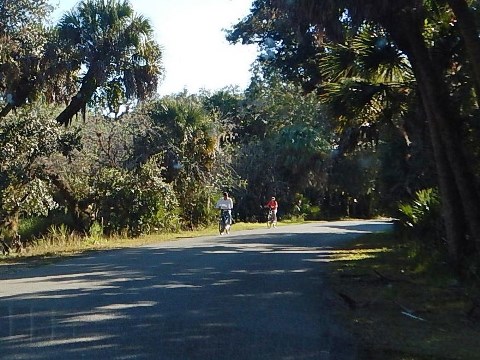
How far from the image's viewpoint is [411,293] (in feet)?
41.4

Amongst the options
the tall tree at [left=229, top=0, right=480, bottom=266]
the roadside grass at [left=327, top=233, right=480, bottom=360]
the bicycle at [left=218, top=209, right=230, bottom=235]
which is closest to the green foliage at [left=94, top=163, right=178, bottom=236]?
the bicycle at [left=218, top=209, right=230, bottom=235]

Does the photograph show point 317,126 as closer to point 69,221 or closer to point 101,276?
point 69,221

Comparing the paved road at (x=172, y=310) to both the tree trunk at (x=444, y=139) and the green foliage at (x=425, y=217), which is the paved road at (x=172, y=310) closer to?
the green foliage at (x=425, y=217)

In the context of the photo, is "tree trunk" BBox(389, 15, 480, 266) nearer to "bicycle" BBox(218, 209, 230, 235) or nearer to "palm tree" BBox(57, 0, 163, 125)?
"palm tree" BBox(57, 0, 163, 125)

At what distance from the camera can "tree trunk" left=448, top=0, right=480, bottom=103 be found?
12.2 m

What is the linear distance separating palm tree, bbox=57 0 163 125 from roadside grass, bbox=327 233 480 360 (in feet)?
31.9

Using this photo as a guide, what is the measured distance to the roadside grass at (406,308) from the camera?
859 cm

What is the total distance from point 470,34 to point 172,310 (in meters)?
6.42

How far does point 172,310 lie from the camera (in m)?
10.8

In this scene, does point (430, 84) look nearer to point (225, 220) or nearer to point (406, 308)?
point (406, 308)

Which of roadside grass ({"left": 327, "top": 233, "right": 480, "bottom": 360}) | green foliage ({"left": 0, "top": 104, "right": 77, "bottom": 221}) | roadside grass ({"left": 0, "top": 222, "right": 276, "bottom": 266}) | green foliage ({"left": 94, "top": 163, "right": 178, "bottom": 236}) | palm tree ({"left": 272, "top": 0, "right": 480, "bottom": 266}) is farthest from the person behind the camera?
green foliage ({"left": 94, "top": 163, "right": 178, "bottom": 236})

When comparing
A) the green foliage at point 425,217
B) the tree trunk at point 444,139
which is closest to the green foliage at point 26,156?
the green foliage at point 425,217

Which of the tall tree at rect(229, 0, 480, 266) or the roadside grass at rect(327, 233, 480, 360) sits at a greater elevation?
the tall tree at rect(229, 0, 480, 266)

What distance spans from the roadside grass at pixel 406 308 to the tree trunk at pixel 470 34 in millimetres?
3462
